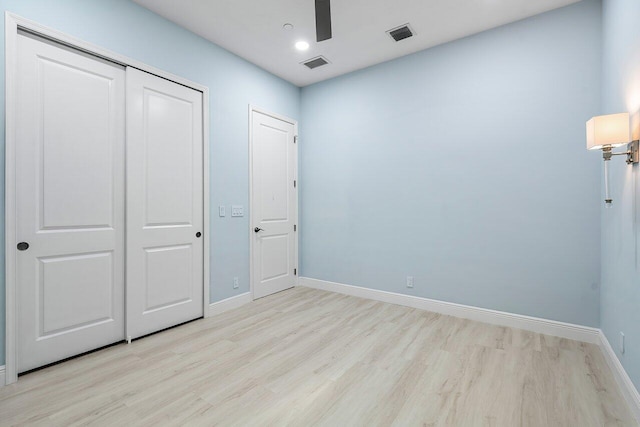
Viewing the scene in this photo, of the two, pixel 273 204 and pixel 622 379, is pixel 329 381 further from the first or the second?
pixel 273 204

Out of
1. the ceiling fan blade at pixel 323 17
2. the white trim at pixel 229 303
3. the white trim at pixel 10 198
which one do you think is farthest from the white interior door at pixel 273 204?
the white trim at pixel 10 198

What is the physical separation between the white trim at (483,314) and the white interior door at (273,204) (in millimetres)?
785

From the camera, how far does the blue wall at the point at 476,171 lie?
109 inches

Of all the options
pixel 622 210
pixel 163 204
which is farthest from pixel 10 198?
pixel 622 210

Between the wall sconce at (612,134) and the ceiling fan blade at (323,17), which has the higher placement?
the ceiling fan blade at (323,17)

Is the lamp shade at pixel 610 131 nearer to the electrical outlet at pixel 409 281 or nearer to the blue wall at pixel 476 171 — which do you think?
the blue wall at pixel 476 171

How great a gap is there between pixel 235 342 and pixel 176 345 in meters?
0.51

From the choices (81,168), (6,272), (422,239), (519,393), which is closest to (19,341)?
(6,272)

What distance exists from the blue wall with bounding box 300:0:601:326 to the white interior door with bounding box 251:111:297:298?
506 mm

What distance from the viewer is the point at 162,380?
6.96 feet

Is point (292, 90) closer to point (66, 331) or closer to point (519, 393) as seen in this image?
point (66, 331)

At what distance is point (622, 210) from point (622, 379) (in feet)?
3.62

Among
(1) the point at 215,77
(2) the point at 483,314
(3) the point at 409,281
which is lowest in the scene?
(2) the point at 483,314

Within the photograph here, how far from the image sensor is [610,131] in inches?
75.2
